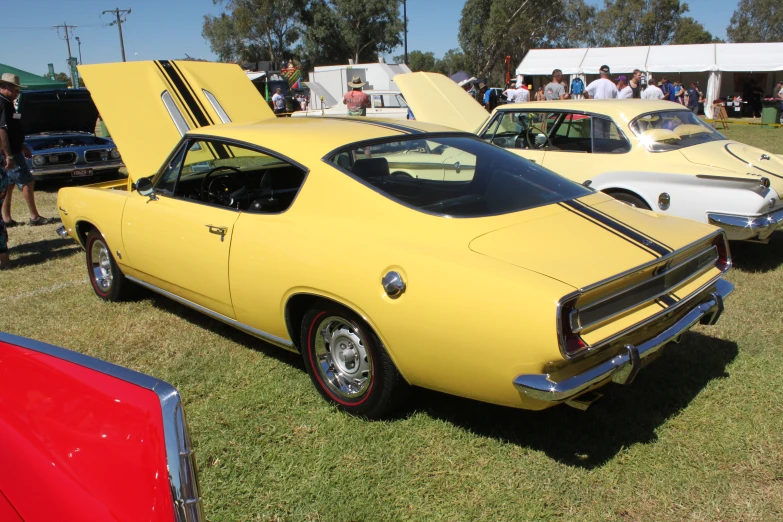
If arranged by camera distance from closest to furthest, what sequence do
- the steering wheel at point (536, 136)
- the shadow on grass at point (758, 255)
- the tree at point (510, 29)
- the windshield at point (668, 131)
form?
the shadow on grass at point (758, 255)
the windshield at point (668, 131)
the steering wheel at point (536, 136)
the tree at point (510, 29)

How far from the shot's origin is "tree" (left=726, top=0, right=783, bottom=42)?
76.9 metres

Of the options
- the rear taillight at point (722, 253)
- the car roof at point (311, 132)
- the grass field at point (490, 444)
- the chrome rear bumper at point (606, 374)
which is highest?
the car roof at point (311, 132)

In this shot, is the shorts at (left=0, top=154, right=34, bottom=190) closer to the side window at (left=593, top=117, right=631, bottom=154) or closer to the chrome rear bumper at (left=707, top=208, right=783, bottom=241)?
the side window at (left=593, top=117, right=631, bottom=154)

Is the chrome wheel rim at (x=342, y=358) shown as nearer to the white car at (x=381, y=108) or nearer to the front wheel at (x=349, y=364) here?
the front wheel at (x=349, y=364)

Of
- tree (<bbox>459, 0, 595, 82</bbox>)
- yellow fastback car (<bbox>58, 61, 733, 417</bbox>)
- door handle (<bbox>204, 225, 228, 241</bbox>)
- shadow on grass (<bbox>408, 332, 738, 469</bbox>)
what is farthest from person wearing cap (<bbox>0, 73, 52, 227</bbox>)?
tree (<bbox>459, 0, 595, 82</bbox>)

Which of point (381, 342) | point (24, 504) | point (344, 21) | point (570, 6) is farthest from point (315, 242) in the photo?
point (570, 6)

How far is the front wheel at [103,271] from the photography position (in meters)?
4.72

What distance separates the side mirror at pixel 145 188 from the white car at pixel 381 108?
1356cm

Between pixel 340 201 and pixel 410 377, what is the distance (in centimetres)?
93

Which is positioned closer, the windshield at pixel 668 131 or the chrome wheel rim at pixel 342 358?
the chrome wheel rim at pixel 342 358

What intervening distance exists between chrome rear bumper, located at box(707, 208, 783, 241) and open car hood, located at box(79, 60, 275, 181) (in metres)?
4.04

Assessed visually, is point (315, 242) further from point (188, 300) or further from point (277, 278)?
point (188, 300)

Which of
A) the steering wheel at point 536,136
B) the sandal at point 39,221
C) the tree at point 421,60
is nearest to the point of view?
the steering wheel at point 536,136

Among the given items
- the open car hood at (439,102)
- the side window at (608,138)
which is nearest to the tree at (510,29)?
the open car hood at (439,102)
